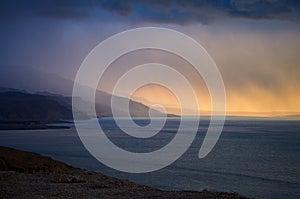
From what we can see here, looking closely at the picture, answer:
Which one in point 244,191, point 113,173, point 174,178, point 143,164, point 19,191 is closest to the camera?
point 19,191

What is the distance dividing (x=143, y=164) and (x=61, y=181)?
44975mm

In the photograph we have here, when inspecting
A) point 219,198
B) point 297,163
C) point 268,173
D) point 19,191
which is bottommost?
point 19,191

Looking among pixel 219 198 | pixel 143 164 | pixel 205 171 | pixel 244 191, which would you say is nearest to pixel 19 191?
pixel 219 198

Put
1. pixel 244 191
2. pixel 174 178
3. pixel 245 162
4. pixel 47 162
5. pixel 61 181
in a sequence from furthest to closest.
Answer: pixel 245 162 → pixel 174 178 → pixel 244 191 → pixel 47 162 → pixel 61 181

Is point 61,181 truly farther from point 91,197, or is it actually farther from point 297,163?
point 297,163

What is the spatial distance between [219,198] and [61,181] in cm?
1003

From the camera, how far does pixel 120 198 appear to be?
17.8 m

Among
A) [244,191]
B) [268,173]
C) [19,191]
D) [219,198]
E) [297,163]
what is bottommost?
[19,191]

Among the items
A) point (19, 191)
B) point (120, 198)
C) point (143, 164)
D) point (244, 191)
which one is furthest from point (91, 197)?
point (143, 164)

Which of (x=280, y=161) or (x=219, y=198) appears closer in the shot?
(x=219, y=198)

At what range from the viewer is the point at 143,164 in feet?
220

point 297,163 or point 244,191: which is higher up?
point 297,163

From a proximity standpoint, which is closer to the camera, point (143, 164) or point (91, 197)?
point (91, 197)

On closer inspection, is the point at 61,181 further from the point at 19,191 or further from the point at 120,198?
the point at 120,198
